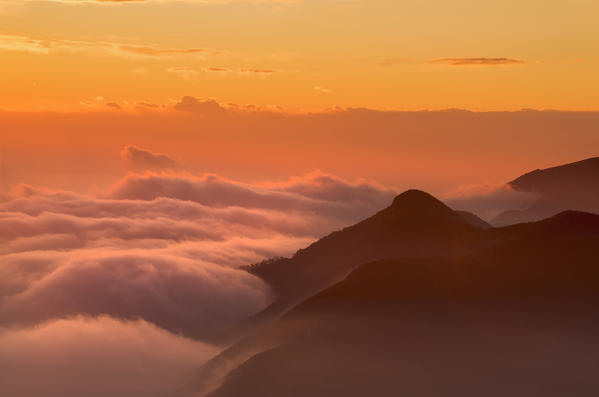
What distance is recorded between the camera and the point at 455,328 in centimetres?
13000

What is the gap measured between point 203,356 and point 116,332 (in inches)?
1368

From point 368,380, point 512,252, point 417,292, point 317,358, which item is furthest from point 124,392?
point 512,252

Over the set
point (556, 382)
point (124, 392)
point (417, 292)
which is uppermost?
point (417, 292)

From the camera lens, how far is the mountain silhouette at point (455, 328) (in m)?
111

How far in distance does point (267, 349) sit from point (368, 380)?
2496 centimetres

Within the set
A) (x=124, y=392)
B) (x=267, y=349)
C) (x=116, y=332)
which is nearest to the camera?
(x=267, y=349)

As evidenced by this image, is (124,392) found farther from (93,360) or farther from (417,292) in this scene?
(417,292)

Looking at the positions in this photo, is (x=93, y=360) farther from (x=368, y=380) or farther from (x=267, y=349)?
(x=368, y=380)

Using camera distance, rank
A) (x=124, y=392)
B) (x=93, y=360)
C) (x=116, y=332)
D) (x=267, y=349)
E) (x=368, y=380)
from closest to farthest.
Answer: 1. (x=368, y=380)
2. (x=267, y=349)
3. (x=124, y=392)
4. (x=93, y=360)
5. (x=116, y=332)

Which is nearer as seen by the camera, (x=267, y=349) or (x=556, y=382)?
(x=556, y=382)

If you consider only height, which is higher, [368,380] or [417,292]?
[417,292]

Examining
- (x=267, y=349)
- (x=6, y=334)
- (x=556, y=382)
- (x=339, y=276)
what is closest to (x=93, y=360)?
(x=6, y=334)

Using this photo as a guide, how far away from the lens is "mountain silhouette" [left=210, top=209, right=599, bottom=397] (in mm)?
110688

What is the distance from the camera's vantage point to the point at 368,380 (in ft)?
362
